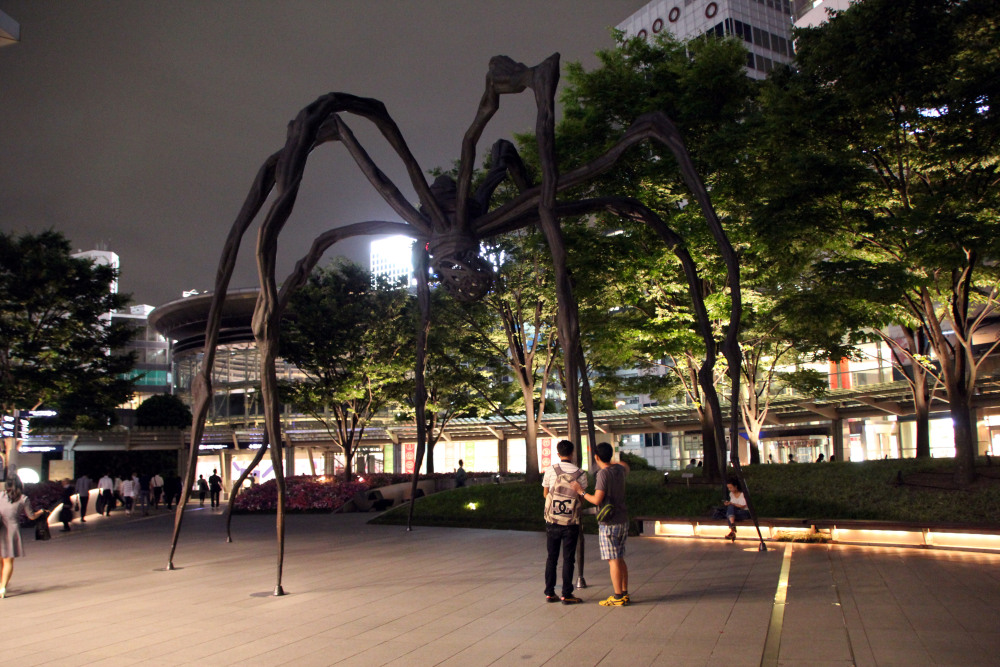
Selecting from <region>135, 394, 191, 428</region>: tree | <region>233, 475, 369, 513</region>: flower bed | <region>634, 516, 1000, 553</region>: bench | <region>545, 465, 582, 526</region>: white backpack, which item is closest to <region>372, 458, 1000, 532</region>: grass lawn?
<region>634, 516, 1000, 553</region>: bench

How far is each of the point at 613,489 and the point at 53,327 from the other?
931 inches

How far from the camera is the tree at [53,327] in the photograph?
22969 millimetres

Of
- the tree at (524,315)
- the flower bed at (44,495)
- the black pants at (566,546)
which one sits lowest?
the flower bed at (44,495)

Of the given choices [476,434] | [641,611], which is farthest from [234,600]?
[476,434]

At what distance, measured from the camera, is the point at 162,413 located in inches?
1756

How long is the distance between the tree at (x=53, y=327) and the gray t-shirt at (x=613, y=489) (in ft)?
75.0

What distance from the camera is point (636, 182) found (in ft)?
49.9

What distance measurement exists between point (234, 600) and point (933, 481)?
1155 cm

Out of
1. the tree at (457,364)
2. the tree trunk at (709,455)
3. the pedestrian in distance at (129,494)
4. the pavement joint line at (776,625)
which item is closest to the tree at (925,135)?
the tree trunk at (709,455)

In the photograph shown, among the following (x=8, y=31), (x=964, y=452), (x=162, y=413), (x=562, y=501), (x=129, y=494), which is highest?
(x=8, y=31)

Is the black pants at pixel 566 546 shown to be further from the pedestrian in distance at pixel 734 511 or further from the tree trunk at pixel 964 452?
the tree trunk at pixel 964 452

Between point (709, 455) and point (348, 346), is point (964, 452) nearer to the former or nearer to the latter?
point (709, 455)

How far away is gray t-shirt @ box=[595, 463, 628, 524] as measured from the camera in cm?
616

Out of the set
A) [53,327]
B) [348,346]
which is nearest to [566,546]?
[348,346]
